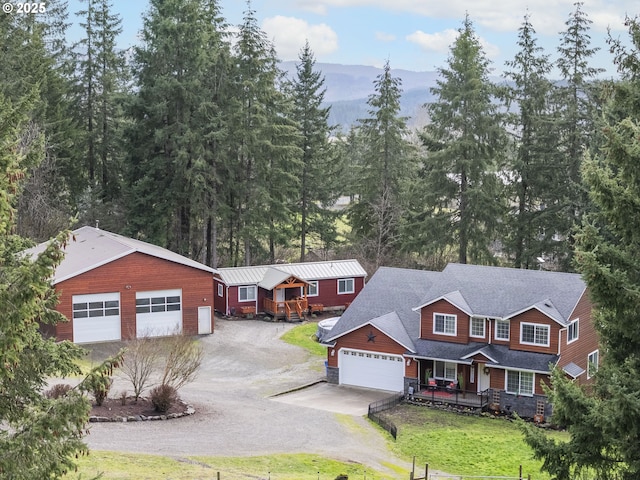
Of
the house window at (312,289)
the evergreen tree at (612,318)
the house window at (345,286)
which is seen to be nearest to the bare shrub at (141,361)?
the evergreen tree at (612,318)

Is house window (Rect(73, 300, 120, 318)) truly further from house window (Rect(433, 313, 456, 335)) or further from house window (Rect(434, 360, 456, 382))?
house window (Rect(434, 360, 456, 382))

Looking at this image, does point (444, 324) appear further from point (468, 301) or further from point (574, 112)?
point (574, 112)

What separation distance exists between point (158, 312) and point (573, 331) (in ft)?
64.0

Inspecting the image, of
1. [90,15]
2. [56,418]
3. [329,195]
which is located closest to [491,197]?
[329,195]

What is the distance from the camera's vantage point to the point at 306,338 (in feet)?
135

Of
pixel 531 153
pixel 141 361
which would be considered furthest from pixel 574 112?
pixel 141 361

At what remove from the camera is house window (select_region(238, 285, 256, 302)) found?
45.2 m

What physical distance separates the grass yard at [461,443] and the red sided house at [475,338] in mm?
2091

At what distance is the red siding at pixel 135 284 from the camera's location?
37.7 m

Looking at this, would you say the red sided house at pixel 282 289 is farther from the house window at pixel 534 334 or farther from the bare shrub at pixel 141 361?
the house window at pixel 534 334

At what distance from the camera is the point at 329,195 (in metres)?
59.1

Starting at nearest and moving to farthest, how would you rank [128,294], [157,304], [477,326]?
1. [477,326]
2. [128,294]
3. [157,304]

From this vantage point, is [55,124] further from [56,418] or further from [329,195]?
[56,418]

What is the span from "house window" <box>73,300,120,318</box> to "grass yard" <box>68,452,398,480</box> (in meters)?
16.8
